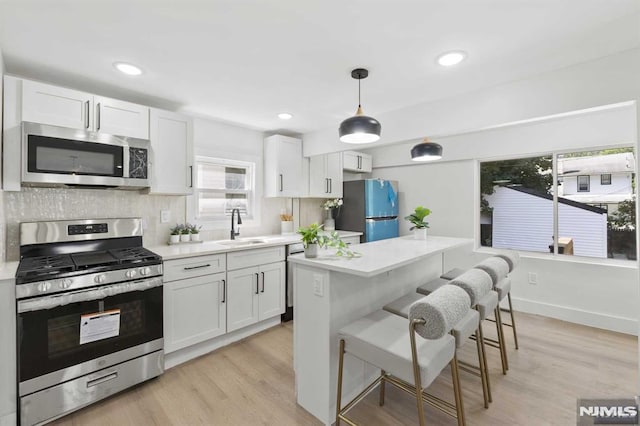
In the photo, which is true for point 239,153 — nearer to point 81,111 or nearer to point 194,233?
point 194,233

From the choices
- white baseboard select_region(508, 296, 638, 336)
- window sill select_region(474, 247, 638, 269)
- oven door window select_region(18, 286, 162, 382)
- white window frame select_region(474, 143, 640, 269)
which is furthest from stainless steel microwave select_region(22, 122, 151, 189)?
white baseboard select_region(508, 296, 638, 336)

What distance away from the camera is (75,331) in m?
1.93

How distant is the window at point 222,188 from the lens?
11.2 ft

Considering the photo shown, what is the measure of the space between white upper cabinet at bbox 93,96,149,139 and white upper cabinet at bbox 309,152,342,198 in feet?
7.08

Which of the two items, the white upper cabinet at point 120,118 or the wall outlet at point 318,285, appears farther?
the white upper cabinet at point 120,118

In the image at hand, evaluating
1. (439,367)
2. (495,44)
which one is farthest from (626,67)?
(439,367)

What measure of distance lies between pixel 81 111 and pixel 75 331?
1.62 meters

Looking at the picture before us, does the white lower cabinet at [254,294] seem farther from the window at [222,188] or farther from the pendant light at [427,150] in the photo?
the pendant light at [427,150]

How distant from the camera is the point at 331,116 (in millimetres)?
3289

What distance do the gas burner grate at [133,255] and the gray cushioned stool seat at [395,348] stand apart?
1.59 m

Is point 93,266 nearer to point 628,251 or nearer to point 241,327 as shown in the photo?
point 241,327

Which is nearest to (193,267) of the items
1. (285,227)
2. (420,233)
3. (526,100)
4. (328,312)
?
(328,312)

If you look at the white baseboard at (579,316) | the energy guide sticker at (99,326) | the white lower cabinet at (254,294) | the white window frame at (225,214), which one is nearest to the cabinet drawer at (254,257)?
the white lower cabinet at (254,294)

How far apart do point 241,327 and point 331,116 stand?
2.42 meters
